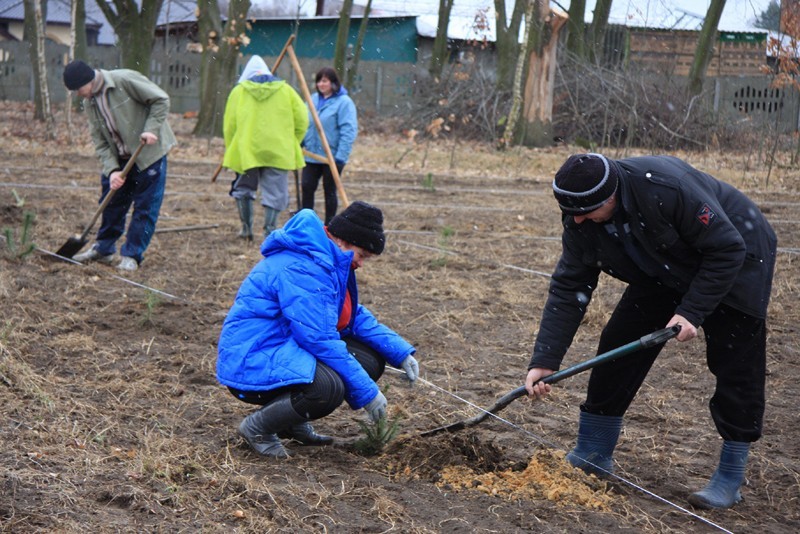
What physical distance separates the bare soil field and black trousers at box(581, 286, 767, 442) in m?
0.37

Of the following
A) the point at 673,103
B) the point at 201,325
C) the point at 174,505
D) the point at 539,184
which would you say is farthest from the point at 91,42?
the point at 174,505

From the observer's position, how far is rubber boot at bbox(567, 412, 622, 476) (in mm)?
4227

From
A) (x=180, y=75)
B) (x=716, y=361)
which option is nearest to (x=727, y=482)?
(x=716, y=361)

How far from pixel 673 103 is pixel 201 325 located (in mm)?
16290

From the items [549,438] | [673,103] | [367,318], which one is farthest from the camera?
[673,103]

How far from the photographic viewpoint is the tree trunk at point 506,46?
22.1m

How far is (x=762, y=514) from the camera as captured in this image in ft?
12.8

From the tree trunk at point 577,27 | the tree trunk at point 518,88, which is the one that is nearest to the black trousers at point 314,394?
the tree trunk at point 518,88

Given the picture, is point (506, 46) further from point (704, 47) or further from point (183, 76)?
point (183, 76)

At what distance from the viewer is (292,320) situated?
3.86 m

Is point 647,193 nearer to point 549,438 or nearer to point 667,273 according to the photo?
point 667,273

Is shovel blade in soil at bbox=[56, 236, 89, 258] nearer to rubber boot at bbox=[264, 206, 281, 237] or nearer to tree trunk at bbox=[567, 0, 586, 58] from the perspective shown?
rubber boot at bbox=[264, 206, 281, 237]

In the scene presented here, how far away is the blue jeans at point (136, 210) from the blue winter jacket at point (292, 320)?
13.1ft

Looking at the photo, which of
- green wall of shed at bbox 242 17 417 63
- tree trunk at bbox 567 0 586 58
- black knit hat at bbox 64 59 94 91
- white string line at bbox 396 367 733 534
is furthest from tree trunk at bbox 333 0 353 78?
white string line at bbox 396 367 733 534
